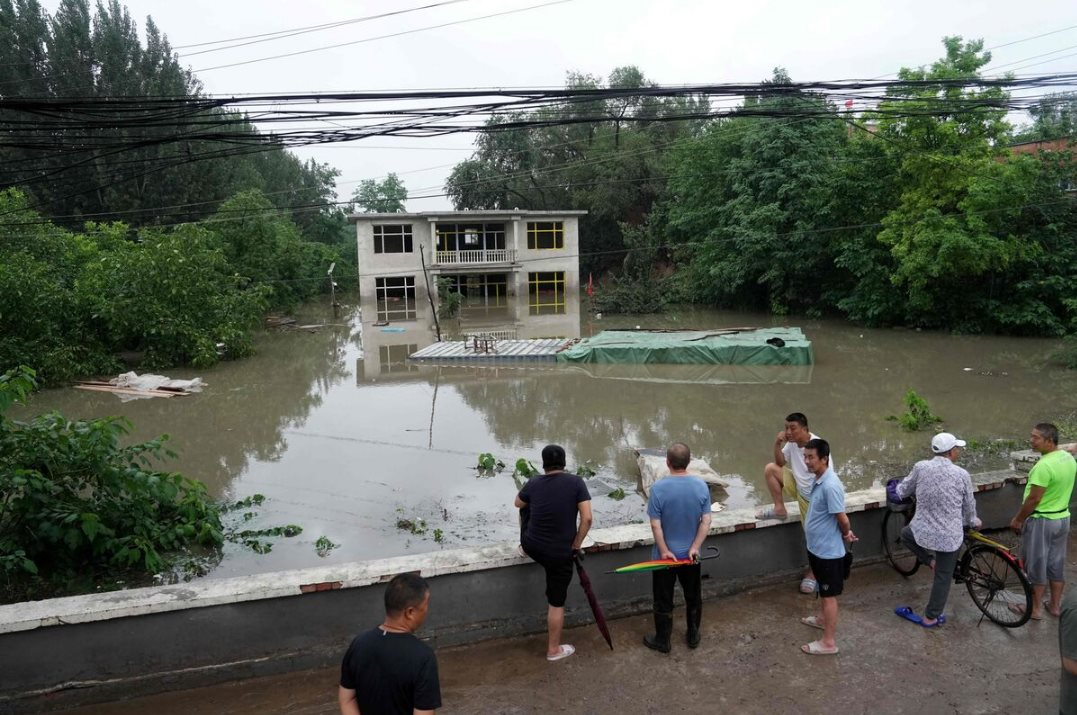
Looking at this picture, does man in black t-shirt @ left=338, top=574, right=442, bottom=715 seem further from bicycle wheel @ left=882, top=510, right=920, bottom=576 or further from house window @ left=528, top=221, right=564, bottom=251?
house window @ left=528, top=221, right=564, bottom=251

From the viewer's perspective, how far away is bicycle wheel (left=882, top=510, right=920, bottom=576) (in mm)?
5582

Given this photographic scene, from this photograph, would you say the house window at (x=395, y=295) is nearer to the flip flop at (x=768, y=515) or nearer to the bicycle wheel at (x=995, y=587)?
the flip flop at (x=768, y=515)

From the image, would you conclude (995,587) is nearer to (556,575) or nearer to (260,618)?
(556,575)

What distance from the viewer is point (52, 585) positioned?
6168 mm

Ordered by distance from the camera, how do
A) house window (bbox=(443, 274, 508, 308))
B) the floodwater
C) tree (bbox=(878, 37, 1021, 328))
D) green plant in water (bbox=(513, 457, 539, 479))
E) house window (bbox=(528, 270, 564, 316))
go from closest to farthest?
the floodwater, green plant in water (bbox=(513, 457, 539, 479)), tree (bbox=(878, 37, 1021, 328)), house window (bbox=(528, 270, 564, 316)), house window (bbox=(443, 274, 508, 308))

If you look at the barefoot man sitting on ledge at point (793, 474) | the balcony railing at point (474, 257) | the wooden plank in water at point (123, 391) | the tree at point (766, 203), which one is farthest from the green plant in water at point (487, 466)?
the balcony railing at point (474, 257)

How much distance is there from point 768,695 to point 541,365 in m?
16.5

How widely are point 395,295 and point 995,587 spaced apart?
3949cm

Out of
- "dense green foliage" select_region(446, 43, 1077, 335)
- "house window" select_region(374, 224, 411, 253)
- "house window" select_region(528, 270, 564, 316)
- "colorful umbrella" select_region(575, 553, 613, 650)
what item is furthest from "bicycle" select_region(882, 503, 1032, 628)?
"house window" select_region(374, 224, 411, 253)

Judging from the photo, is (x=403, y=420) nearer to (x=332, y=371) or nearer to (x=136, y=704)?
(x=332, y=371)

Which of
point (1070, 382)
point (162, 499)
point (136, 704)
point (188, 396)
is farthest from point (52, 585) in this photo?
point (1070, 382)

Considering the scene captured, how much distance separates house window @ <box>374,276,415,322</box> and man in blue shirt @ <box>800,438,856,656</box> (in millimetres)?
32533

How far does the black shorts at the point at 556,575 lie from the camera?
4.34 meters

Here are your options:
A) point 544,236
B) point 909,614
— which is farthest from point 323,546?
point 544,236
